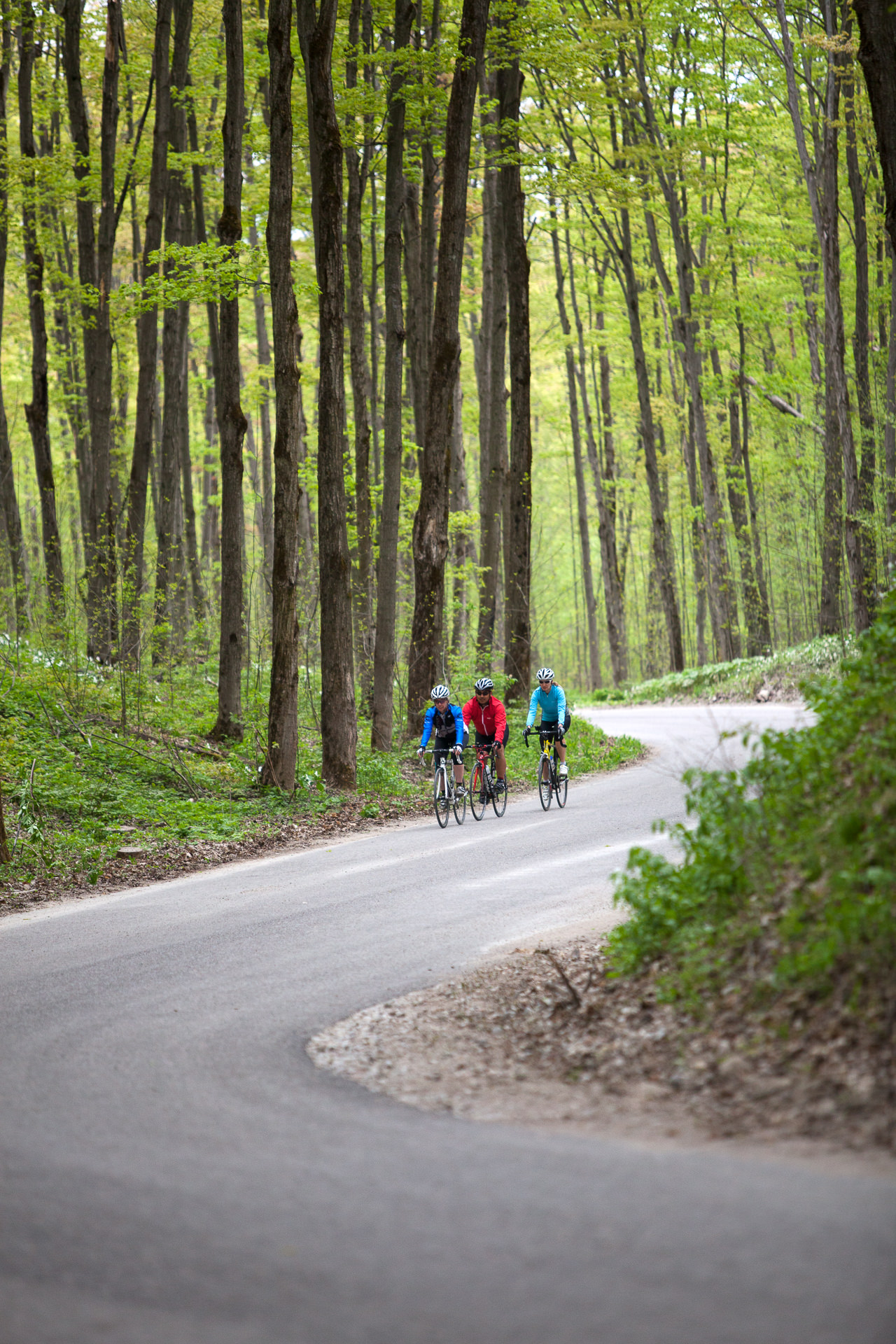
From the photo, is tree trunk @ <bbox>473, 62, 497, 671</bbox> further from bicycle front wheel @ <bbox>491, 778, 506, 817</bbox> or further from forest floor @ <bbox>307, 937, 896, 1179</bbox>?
forest floor @ <bbox>307, 937, 896, 1179</bbox>

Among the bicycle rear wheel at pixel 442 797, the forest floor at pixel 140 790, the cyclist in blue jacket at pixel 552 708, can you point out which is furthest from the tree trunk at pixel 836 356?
the bicycle rear wheel at pixel 442 797

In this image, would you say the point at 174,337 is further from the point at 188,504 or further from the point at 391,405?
the point at 391,405

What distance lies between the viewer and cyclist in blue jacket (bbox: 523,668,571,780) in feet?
53.0

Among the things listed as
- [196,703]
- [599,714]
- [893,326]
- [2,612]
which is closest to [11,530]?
[2,612]

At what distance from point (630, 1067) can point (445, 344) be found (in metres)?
15.2

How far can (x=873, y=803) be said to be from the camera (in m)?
5.27

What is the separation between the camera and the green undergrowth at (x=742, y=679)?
25.7 meters

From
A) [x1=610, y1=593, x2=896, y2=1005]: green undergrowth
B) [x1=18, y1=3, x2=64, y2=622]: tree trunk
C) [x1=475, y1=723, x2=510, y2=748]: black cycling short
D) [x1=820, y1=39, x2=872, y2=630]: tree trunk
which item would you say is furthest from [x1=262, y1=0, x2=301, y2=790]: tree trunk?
[x1=820, y1=39, x2=872, y2=630]: tree trunk

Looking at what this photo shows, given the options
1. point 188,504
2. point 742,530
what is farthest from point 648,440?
point 188,504

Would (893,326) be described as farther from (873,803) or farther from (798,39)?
(873,803)

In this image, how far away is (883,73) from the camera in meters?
9.02

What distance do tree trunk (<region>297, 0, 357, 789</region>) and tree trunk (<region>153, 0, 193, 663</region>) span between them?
4.92m

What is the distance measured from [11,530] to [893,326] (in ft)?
63.4

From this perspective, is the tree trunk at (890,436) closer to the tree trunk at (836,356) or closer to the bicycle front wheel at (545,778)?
the tree trunk at (836,356)
